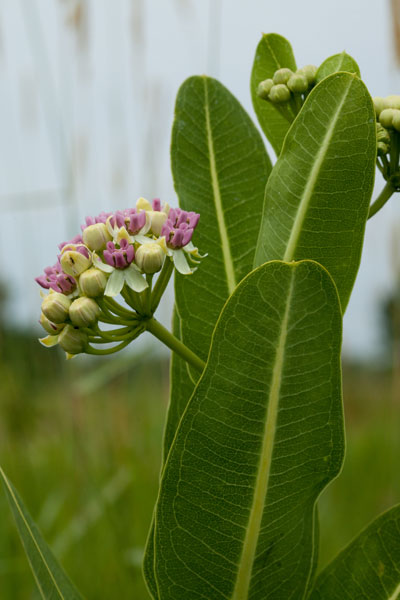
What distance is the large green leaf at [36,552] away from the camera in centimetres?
118

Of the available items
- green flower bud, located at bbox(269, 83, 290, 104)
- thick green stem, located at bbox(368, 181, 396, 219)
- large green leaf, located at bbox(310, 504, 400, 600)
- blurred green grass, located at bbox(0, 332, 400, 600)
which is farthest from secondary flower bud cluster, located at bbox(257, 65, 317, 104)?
blurred green grass, located at bbox(0, 332, 400, 600)

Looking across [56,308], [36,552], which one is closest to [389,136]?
[56,308]

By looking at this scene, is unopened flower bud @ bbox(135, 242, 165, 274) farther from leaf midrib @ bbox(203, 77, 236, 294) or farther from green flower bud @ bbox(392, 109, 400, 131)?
green flower bud @ bbox(392, 109, 400, 131)

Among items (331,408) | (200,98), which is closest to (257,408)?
(331,408)

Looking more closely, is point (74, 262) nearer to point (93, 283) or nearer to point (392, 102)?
point (93, 283)

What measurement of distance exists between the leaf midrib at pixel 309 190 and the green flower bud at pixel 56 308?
1.25 ft

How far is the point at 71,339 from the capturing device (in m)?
1.17

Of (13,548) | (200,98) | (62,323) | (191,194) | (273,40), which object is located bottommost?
(13,548)

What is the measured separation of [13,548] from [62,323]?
2.27 meters

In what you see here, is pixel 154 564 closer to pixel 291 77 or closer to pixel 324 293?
pixel 324 293

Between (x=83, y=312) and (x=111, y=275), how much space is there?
0.08 metres

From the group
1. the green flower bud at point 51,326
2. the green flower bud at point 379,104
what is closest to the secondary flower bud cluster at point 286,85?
the green flower bud at point 379,104

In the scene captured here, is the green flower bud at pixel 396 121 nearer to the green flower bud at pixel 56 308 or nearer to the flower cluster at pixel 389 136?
the flower cluster at pixel 389 136

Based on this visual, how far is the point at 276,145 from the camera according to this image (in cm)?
141
